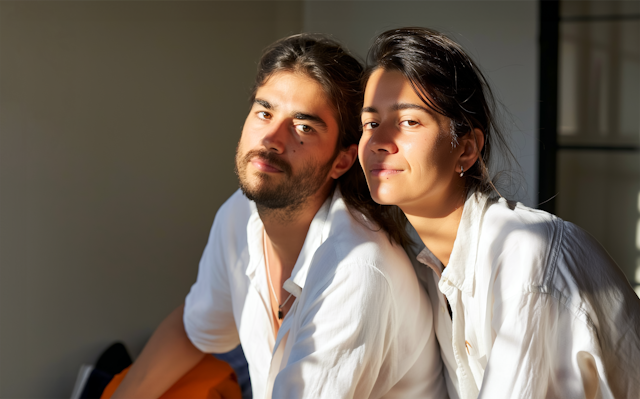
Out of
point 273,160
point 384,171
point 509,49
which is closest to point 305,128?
point 273,160

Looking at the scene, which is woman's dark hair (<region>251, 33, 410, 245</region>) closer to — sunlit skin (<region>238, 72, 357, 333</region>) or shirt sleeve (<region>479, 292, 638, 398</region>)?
sunlit skin (<region>238, 72, 357, 333</region>)

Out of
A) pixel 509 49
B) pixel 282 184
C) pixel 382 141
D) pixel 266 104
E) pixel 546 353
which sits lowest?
pixel 546 353

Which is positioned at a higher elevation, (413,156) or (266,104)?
(266,104)

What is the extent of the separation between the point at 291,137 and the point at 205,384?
0.94 meters

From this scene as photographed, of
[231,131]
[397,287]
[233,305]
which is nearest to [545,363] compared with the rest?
[397,287]

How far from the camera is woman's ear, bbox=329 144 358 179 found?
5.53ft

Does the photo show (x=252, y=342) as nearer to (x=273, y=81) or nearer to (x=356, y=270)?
(x=356, y=270)

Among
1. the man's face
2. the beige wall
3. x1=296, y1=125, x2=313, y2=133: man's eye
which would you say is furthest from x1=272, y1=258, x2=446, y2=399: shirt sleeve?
the beige wall

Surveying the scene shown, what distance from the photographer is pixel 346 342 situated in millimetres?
1220

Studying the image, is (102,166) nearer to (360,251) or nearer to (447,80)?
(360,251)

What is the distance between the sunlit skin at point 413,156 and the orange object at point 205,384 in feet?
3.28

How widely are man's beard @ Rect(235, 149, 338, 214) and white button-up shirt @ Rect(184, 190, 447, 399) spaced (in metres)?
0.08

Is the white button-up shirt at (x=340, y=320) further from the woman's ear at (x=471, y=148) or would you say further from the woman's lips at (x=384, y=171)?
the woman's ear at (x=471, y=148)

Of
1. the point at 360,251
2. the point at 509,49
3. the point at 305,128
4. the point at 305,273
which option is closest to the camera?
the point at 360,251
